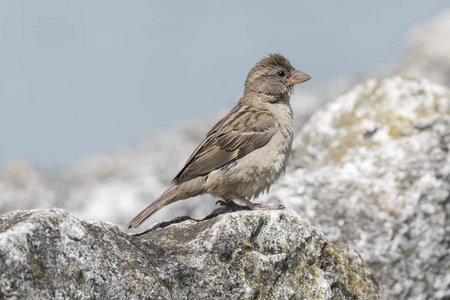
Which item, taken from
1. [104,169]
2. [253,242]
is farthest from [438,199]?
[104,169]

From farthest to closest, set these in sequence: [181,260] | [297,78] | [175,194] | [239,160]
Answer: [297,78] → [239,160] → [175,194] → [181,260]

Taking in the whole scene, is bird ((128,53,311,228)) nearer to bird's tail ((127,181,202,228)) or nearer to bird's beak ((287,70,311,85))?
bird's tail ((127,181,202,228))

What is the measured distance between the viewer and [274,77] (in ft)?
24.2

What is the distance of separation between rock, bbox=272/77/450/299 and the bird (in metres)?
1.09

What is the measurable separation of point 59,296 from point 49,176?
844cm

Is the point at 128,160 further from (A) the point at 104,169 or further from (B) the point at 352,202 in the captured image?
(B) the point at 352,202

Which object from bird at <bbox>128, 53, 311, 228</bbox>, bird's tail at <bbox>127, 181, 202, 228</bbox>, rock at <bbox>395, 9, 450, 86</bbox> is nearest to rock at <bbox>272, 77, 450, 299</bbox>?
bird at <bbox>128, 53, 311, 228</bbox>

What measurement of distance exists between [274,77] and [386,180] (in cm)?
184

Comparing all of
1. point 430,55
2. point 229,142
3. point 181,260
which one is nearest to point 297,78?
point 229,142

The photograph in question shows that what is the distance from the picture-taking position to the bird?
6116 mm

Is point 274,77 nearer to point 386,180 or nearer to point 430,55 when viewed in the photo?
point 386,180

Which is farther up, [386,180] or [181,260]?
[386,180]

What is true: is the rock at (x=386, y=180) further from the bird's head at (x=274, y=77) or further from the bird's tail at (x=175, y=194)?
the bird's tail at (x=175, y=194)

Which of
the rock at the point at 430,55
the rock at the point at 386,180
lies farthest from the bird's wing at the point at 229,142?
the rock at the point at 430,55
